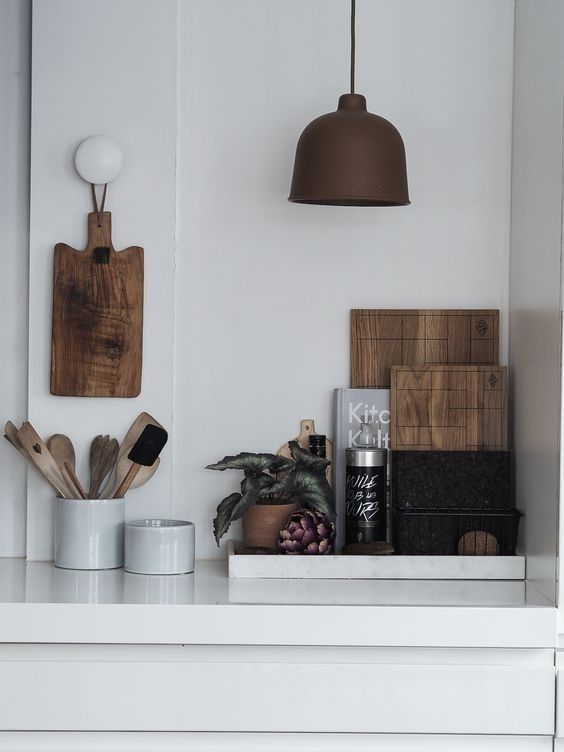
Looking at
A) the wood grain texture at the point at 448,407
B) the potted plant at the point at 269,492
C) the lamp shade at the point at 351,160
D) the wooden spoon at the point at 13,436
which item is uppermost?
the lamp shade at the point at 351,160

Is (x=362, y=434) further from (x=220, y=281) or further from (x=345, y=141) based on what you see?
(x=345, y=141)

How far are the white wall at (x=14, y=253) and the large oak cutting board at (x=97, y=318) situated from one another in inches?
4.2

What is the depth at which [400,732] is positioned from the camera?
1.45 meters

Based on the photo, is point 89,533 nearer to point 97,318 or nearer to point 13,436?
point 13,436

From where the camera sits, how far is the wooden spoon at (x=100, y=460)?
1.76 metres

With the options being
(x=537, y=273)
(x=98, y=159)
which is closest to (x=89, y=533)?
(x=98, y=159)

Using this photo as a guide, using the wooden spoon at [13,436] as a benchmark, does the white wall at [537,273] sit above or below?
above

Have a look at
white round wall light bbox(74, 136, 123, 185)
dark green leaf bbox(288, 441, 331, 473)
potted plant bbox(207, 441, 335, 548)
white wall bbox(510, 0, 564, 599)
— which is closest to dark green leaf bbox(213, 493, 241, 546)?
potted plant bbox(207, 441, 335, 548)

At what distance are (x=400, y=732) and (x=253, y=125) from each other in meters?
1.06

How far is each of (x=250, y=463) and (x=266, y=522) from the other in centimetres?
10

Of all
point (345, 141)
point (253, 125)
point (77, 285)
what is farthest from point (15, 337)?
point (345, 141)

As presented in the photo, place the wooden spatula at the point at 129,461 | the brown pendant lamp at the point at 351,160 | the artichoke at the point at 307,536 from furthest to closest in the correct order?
the wooden spatula at the point at 129,461
the artichoke at the point at 307,536
the brown pendant lamp at the point at 351,160

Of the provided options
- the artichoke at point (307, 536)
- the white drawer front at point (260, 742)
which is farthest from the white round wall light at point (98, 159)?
the white drawer front at point (260, 742)

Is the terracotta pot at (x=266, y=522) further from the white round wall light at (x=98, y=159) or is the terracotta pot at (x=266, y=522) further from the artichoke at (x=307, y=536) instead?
the white round wall light at (x=98, y=159)
